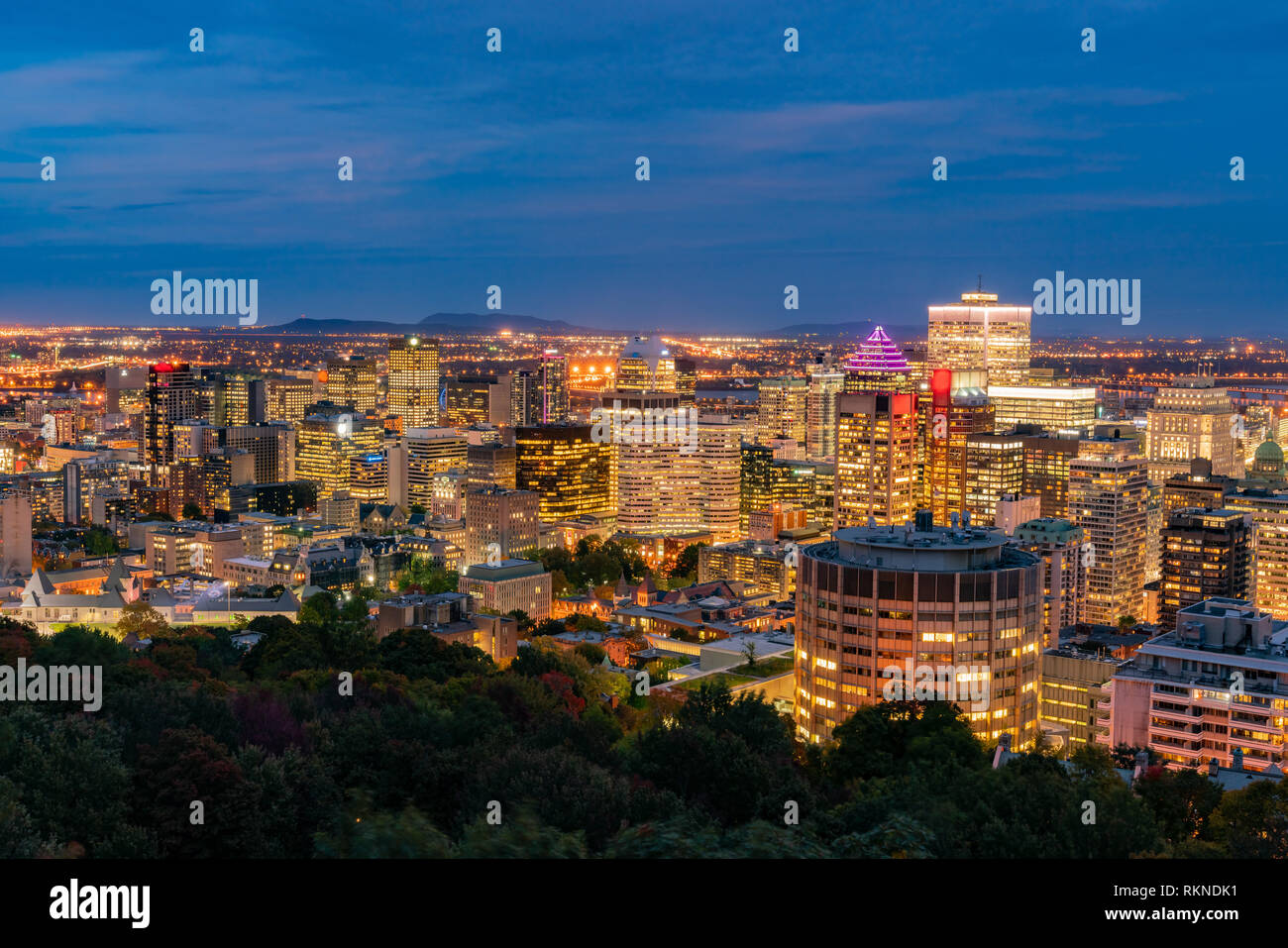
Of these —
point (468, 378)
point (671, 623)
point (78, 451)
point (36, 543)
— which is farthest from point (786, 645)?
point (468, 378)

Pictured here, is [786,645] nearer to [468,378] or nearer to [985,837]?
[985,837]

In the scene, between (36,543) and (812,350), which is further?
(812,350)

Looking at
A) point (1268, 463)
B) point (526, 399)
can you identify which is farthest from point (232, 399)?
point (1268, 463)

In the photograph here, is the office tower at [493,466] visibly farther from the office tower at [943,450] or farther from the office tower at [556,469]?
the office tower at [943,450]

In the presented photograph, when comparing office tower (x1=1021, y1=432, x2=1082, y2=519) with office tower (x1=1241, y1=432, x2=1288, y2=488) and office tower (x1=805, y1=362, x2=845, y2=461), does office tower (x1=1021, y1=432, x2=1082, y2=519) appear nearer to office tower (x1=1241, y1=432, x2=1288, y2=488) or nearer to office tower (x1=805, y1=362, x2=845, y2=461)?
office tower (x1=1241, y1=432, x2=1288, y2=488)

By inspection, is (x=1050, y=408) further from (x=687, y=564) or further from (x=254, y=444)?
(x=254, y=444)
